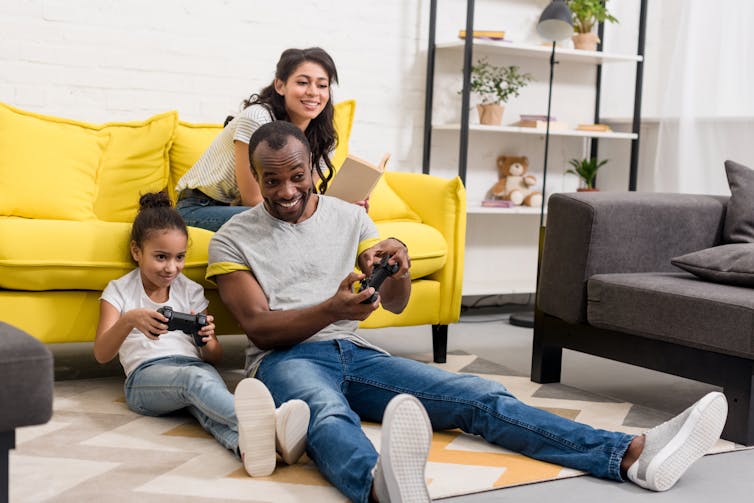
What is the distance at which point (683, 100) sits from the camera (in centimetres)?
420

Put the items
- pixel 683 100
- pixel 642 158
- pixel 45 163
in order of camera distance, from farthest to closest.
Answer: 1. pixel 642 158
2. pixel 683 100
3. pixel 45 163

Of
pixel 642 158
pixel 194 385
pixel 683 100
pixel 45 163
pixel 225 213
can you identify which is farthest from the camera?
pixel 642 158

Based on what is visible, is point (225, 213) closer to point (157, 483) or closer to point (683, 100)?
point (157, 483)

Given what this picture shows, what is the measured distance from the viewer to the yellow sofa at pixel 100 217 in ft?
8.07

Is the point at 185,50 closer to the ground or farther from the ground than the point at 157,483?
farther from the ground

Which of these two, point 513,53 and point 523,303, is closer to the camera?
point 513,53

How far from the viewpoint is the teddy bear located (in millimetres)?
4336

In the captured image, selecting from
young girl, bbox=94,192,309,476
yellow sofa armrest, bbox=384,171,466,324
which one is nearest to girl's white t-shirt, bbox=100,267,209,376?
young girl, bbox=94,192,309,476

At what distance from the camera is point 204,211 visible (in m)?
2.75

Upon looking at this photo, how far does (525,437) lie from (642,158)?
286cm

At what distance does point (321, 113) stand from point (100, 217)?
816mm

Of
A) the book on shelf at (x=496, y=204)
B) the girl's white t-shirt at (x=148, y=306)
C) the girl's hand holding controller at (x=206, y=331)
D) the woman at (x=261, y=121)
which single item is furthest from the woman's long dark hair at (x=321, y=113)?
the book on shelf at (x=496, y=204)

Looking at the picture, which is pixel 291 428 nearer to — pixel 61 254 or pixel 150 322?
pixel 150 322

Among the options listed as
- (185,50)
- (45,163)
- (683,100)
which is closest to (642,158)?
(683,100)
